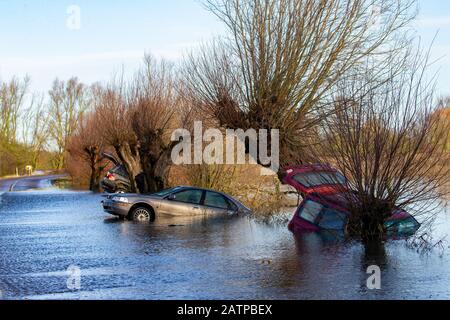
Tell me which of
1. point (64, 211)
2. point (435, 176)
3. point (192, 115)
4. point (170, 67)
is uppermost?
point (170, 67)

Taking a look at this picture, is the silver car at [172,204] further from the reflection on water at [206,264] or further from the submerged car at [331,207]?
the submerged car at [331,207]

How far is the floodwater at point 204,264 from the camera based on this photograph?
369 inches

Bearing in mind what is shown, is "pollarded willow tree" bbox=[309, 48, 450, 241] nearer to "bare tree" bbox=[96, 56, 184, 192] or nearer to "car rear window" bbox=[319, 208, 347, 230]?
"car rear window" bbox=[319, 208, 347, 230]

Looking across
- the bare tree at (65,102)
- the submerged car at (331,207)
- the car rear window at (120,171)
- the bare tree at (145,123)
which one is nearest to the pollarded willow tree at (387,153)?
the submerged car at (331,207)

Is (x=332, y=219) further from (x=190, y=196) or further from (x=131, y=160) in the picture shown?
(x=131, y=160)

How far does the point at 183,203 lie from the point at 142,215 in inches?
53.9

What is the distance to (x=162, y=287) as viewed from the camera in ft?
31.7

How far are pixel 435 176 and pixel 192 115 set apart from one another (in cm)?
1794

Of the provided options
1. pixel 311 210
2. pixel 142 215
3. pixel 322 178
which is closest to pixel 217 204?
pixel 142 215

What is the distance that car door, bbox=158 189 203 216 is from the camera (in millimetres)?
20828

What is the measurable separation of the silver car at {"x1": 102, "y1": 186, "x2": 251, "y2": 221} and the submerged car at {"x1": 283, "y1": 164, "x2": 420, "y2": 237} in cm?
611

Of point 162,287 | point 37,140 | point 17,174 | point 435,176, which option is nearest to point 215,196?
point 435,176
